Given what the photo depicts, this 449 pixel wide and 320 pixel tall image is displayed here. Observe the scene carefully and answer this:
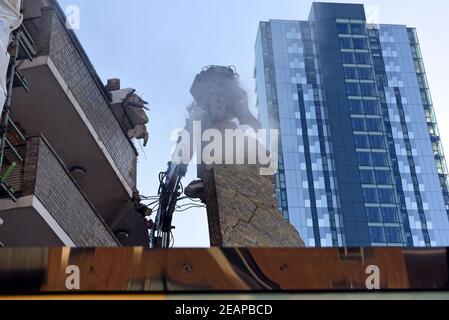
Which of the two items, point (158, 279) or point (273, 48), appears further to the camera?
point (273, 48)

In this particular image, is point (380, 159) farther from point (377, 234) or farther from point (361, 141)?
point (377, 234)

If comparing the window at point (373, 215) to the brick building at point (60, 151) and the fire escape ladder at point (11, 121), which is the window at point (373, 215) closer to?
the brick building at point (60, 151)

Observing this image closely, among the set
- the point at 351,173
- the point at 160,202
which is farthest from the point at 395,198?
the point at 160,202

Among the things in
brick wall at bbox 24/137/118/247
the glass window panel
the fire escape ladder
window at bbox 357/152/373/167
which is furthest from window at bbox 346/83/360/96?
the fire escape ladder

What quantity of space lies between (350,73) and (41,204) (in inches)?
4016

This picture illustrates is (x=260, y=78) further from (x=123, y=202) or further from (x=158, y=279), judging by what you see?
(x=158, y=279)

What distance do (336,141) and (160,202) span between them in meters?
85.2

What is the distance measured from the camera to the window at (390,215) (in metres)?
98.2

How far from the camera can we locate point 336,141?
340 ft

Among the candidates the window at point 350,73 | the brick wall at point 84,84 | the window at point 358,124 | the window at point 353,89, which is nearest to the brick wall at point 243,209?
the brick wall at point 84,84

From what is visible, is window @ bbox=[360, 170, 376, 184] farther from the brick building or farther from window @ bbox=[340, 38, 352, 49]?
the brick building

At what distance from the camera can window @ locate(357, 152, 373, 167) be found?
102500mm

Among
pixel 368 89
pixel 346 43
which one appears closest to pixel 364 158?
pixel 368 89

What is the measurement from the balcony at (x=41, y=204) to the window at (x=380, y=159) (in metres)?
91.2
